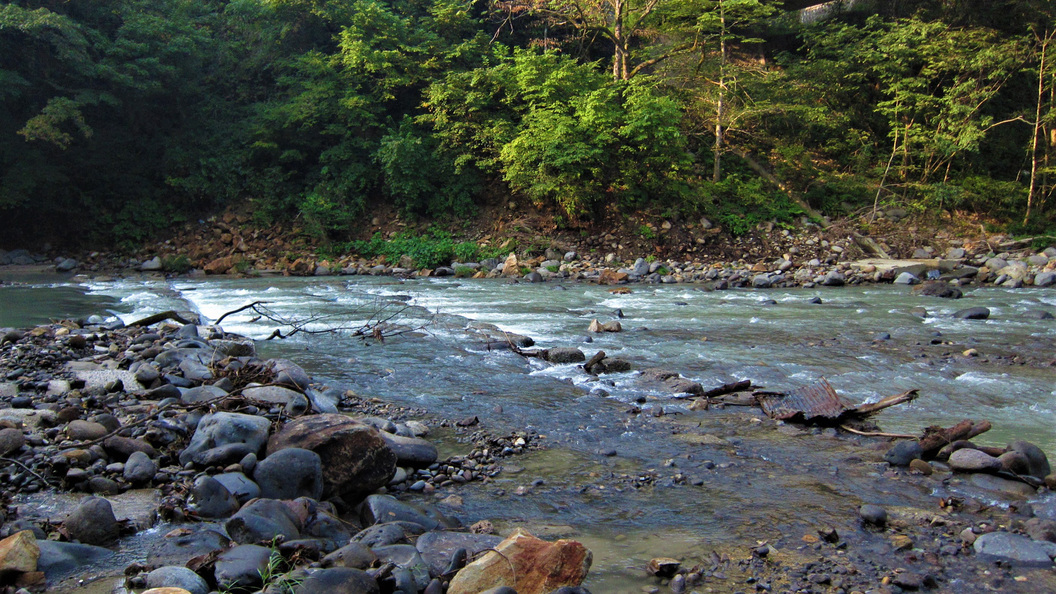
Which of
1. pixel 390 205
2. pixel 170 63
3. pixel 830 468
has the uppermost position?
pixel 170 63

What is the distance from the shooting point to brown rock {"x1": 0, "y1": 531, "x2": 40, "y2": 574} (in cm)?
261

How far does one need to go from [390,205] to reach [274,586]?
63.8ft

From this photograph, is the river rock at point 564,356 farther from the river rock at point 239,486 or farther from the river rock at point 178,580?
the river rock at point 178,580

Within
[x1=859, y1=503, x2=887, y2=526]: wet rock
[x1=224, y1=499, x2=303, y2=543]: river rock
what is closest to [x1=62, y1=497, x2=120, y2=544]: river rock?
[x1=224, y1=499, x2=303, y2=543]: river rock

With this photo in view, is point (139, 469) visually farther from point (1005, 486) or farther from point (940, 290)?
point (940, 290)

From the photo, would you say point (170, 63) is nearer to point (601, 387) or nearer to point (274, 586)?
point (601, 387)

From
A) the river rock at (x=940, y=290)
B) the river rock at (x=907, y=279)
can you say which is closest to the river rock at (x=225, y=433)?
the river rock at (x=940, y=290)

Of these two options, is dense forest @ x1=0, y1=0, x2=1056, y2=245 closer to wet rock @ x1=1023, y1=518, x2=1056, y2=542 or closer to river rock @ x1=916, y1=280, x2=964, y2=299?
river rock @ x1=916, y1=280, x2=964, y2=299

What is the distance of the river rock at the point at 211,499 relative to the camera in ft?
11.2

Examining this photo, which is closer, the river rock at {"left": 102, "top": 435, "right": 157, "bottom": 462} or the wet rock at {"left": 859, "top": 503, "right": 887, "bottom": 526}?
the wet rock at {"left": 859, "top": 503, "right": 887, "bottom": 526}

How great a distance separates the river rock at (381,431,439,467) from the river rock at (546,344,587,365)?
3.06 m

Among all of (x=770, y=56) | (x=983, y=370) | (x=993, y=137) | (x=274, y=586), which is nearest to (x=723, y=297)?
(x=983, y=370)

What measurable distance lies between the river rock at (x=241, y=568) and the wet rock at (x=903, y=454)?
3.98 m

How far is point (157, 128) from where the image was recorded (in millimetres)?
20859
